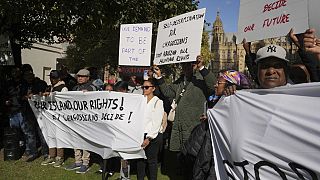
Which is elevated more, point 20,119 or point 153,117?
point 153,117

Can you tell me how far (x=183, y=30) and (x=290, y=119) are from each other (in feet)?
8.99

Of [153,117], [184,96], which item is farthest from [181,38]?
[153,117]

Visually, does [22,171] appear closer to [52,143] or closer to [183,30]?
[52,143]

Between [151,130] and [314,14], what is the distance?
269cm

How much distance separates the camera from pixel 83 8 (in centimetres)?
703

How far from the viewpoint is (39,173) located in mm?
6000

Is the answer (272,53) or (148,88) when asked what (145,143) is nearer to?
(148,88)

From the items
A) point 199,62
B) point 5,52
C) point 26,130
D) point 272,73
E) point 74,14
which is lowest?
point 26,130

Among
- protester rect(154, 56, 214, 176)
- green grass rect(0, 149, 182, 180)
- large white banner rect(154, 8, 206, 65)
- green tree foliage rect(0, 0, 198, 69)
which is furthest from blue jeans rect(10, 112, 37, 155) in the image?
protester rect(154, 56, 214, 176)

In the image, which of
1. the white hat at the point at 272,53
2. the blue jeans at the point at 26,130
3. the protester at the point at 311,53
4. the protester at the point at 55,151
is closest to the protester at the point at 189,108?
the white hat at the point at 272,53

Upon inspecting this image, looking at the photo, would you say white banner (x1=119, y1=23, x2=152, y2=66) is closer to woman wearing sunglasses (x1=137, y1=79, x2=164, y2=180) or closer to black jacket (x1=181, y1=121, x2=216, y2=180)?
woman wearing sunglasses (x1=137, y1=79, x2=164, y2=180)

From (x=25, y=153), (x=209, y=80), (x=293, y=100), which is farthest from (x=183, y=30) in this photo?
(x=25, y=153)

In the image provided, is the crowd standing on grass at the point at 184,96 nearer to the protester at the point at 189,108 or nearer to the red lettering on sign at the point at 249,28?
the protester at the point at 189,108

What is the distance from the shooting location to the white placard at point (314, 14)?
2911mm
